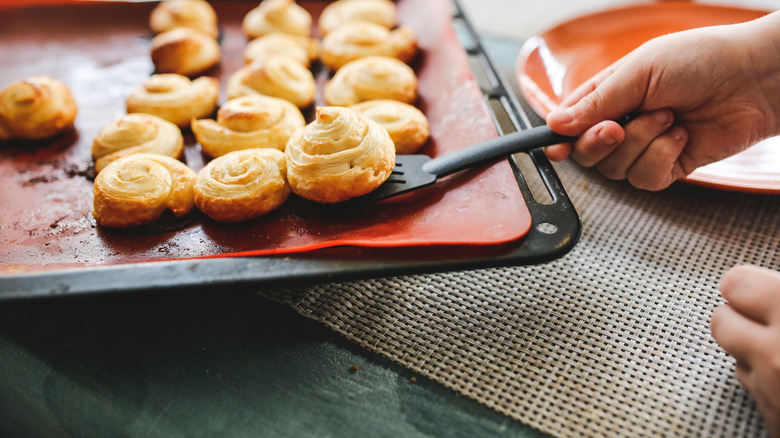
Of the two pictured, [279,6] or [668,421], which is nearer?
[668,421]

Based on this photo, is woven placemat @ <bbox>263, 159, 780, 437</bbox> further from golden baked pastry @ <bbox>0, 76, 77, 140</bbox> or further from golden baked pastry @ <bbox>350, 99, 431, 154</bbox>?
golden baked pastry @ <bbox>0, 76, 77, 140</bbox>

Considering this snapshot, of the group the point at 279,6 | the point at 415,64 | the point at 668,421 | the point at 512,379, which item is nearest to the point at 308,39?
the point at 279,6

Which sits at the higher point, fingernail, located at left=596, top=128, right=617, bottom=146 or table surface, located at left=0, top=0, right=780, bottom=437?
fingernail, located at left=596, top=128, right=617, bottom=146

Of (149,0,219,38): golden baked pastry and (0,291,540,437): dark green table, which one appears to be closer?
(0,291,540,437): dark green table

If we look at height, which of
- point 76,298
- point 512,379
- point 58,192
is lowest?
point 512,379

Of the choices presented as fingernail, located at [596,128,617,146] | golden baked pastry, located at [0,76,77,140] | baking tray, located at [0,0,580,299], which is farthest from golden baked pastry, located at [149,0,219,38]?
fingernail, located at [596,128,617,146]

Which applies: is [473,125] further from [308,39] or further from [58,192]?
[58,192]

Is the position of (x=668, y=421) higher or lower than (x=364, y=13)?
lower

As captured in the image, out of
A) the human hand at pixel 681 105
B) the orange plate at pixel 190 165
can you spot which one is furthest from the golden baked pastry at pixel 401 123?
the human hand at pixel 681 105
